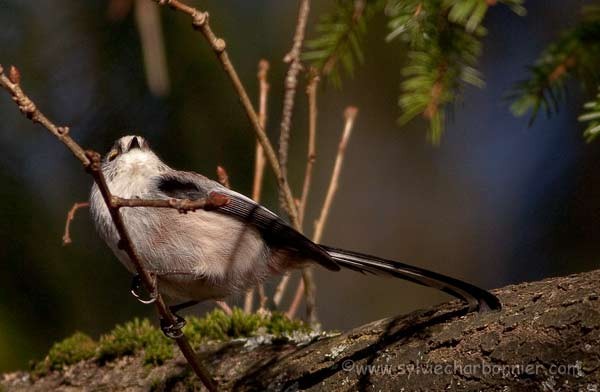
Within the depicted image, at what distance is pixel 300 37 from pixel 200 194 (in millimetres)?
825

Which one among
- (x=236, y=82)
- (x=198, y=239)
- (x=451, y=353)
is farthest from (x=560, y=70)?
(x=198, y=239)

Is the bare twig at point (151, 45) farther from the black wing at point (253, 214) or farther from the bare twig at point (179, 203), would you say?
the bare twig at point (179, 203)

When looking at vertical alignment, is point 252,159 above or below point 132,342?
above

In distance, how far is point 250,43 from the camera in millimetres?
5047

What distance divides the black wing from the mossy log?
0.42 m

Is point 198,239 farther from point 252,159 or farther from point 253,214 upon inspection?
point 252,159

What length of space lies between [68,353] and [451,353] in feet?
6.23

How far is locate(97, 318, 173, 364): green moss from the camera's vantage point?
327 cm

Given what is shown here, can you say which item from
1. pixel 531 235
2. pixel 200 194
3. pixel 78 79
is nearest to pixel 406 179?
pixel 531 235

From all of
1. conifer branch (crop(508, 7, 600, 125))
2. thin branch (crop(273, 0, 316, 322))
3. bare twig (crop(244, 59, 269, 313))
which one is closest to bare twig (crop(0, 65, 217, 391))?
thin branch (crop(273, 0, 316, 322))

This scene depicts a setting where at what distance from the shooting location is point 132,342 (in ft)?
11.0

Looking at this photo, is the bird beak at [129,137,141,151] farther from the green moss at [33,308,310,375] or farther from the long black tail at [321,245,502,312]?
the long black tail at [321,245,502,312]

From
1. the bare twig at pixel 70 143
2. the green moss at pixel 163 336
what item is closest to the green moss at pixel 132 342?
the green moss at pixel 163 336

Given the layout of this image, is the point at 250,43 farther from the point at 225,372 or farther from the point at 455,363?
the point at 455,363
